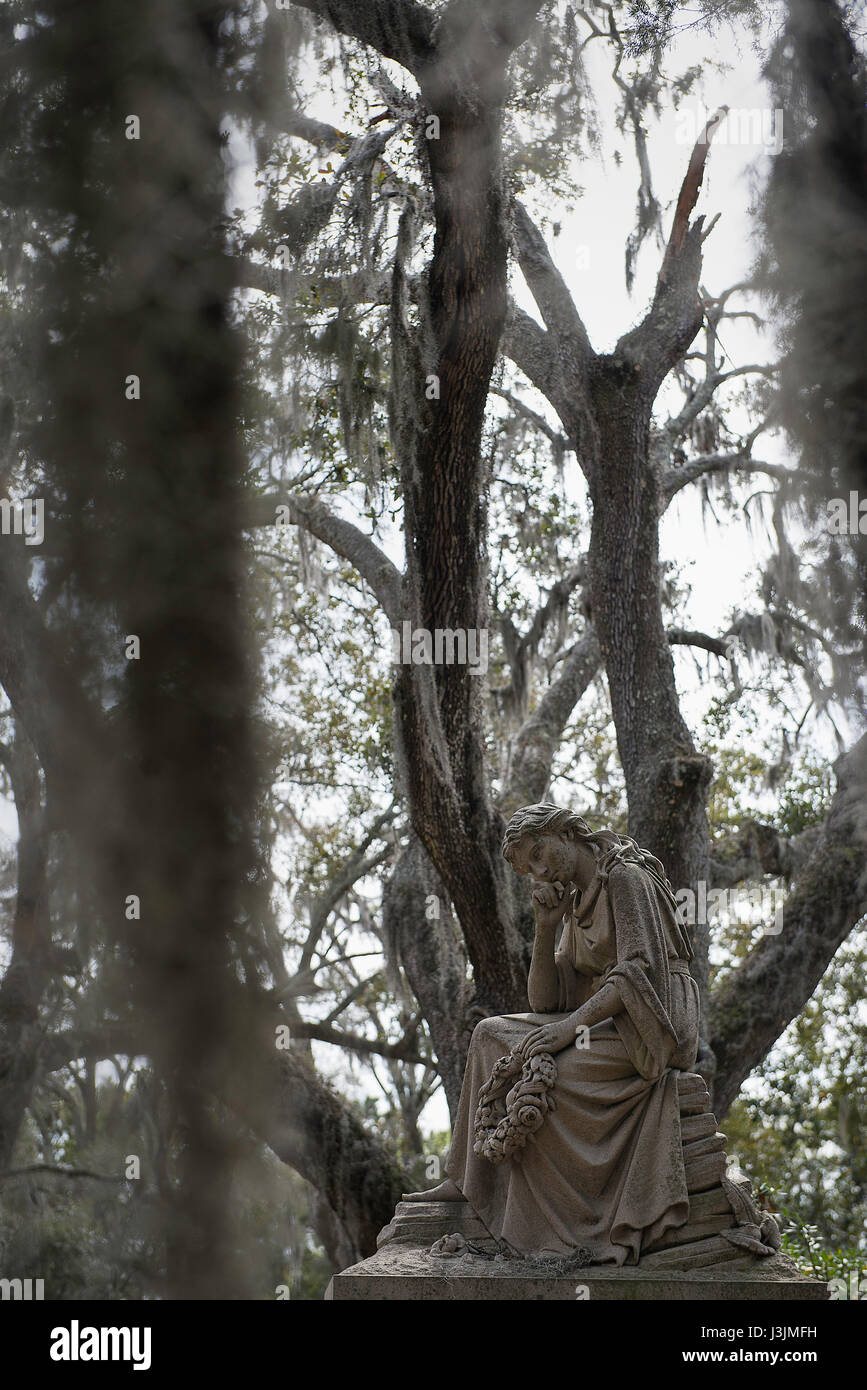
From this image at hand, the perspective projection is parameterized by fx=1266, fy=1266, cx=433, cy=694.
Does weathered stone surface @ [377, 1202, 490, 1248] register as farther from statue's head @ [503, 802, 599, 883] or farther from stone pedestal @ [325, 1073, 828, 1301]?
statue's head @ [503, 802, 599, 883]

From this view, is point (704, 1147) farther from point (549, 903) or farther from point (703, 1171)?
point (549, 903)

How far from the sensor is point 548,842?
453cm

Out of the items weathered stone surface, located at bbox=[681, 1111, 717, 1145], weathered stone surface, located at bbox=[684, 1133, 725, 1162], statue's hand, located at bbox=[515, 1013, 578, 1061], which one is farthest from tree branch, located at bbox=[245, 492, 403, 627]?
weathered stone surface, located at bbox=[684, 1133, 725, 1162]

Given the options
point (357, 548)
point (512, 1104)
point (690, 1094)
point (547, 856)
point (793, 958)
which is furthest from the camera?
point (357, 548)

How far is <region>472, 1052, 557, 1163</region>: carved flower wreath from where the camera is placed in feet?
13.2

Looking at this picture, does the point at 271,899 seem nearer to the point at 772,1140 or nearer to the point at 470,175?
the point at 470,175

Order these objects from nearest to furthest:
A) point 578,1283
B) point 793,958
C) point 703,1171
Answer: point 578,1283, point 703,1171, point 793,958

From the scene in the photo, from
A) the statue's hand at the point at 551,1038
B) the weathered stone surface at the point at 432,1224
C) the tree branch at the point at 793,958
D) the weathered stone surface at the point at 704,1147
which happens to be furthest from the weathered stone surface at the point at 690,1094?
the tree branch at the point at 793,958

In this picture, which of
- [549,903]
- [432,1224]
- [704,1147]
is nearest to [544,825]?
[549,903]

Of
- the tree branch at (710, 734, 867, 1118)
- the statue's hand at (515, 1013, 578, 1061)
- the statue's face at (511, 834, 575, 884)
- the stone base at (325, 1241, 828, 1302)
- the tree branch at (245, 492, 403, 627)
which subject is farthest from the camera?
the tree branch at (245, 492, 403, 627)

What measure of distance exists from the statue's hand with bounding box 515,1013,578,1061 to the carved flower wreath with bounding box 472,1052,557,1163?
23mm

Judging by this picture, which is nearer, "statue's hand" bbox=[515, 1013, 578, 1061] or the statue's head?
"statue's hand" bbox=[515, 1013, 578, 1061]

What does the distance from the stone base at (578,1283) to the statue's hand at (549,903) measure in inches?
47.9

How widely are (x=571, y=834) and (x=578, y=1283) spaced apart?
152 cm
